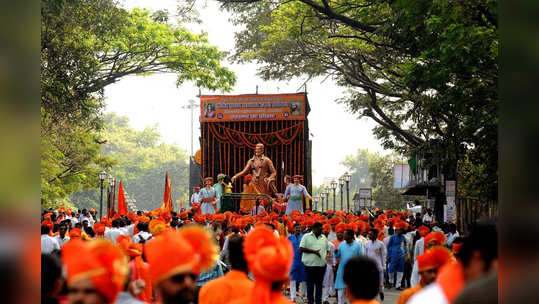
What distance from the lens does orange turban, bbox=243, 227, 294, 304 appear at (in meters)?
4.74

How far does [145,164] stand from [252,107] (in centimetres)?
6955

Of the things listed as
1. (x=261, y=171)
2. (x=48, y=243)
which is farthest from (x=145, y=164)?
(x=48, y=243)

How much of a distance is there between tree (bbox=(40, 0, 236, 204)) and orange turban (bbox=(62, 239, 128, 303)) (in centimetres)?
1628

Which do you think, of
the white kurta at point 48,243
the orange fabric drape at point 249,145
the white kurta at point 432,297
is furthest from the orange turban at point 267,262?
the orange fabric drape at point 249,145

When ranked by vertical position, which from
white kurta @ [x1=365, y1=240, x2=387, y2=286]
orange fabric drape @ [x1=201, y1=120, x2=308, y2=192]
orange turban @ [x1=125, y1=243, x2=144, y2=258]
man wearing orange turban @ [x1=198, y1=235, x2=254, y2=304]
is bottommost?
white kurta @ [x1=365, y1=240, x2=387, y2=286]

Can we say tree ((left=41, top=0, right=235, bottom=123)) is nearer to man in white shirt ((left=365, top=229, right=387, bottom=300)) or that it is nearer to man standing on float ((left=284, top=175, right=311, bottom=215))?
man standing on float ((left=284, top=175, right=311, bottom=215))

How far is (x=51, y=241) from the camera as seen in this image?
11555 mm

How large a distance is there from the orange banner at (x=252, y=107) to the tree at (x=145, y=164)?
204ft

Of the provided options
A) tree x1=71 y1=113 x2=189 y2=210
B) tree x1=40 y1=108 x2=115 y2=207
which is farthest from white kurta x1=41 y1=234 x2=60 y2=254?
tree x1=71 y1=113 x2=189 y2=210

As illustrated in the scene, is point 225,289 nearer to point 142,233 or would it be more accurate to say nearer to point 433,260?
point 433,260

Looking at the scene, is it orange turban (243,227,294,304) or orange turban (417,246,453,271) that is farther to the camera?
orange turban (417,246,453,271)
